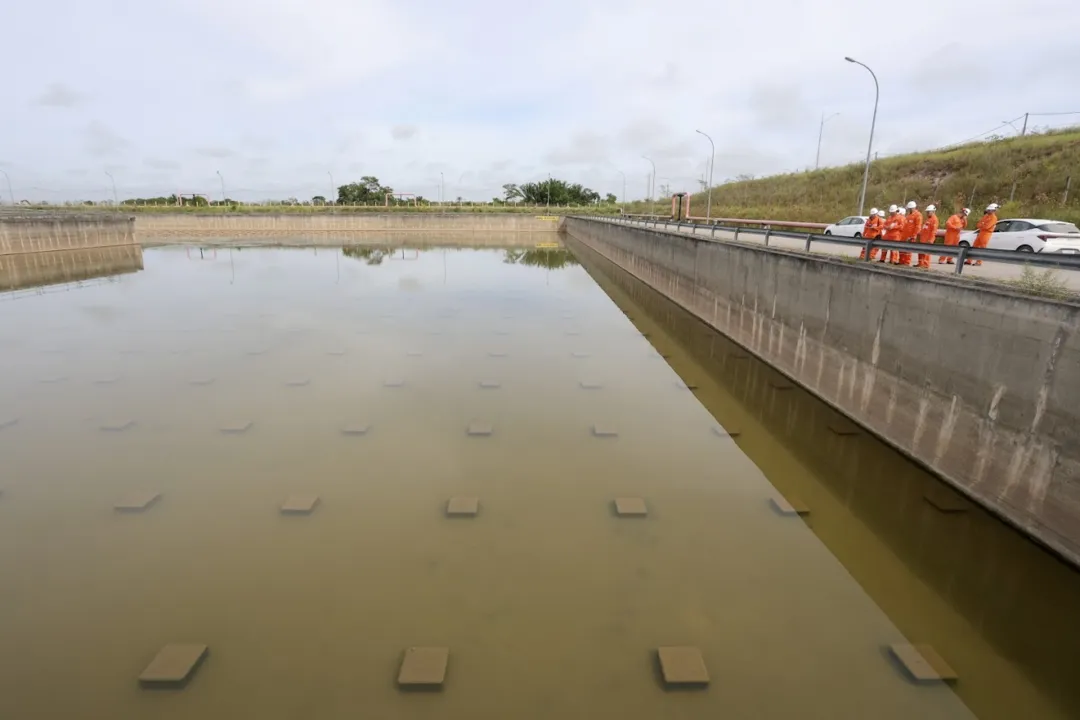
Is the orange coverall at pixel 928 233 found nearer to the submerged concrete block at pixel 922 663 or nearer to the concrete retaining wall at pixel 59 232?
the submerged concrete block at pixel 922 663

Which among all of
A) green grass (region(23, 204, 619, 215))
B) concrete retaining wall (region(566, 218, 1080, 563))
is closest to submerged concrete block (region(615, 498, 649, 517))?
concrete retaining wall (region(566, 218, 1080, 563))

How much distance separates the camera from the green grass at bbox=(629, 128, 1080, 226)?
26734 millimetres

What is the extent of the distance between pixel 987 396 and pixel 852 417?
2631 millimetres

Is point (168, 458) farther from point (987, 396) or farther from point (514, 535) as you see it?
point (987, 396)

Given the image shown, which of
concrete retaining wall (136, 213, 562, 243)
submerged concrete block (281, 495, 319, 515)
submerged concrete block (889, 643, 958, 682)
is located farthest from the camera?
concrete retaining wall (136, 213, 562, 243)

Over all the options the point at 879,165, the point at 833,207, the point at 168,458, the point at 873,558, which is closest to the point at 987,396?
the point at 873,558

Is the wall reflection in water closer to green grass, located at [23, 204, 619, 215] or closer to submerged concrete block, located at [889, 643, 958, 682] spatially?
green grass, located at [23, 204, 619, 215]

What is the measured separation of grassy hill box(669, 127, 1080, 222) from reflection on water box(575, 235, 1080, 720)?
73.5ft

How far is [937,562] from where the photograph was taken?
17.0ft

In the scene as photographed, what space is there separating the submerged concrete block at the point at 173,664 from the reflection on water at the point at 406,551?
3.5 inches

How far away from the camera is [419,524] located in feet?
18.1

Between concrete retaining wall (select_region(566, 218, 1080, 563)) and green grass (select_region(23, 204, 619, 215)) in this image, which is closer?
concrete retaining wall (select_region(566, 218, 1080, 563))

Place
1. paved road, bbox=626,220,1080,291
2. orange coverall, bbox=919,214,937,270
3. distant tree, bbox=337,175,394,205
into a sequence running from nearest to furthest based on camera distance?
paved road, bbox=626,220,1080,291, orange coverall, bbox=919,214,937,270, distant tree, bbox=337,175,394,205

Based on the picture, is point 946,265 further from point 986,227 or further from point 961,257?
point 961,257
